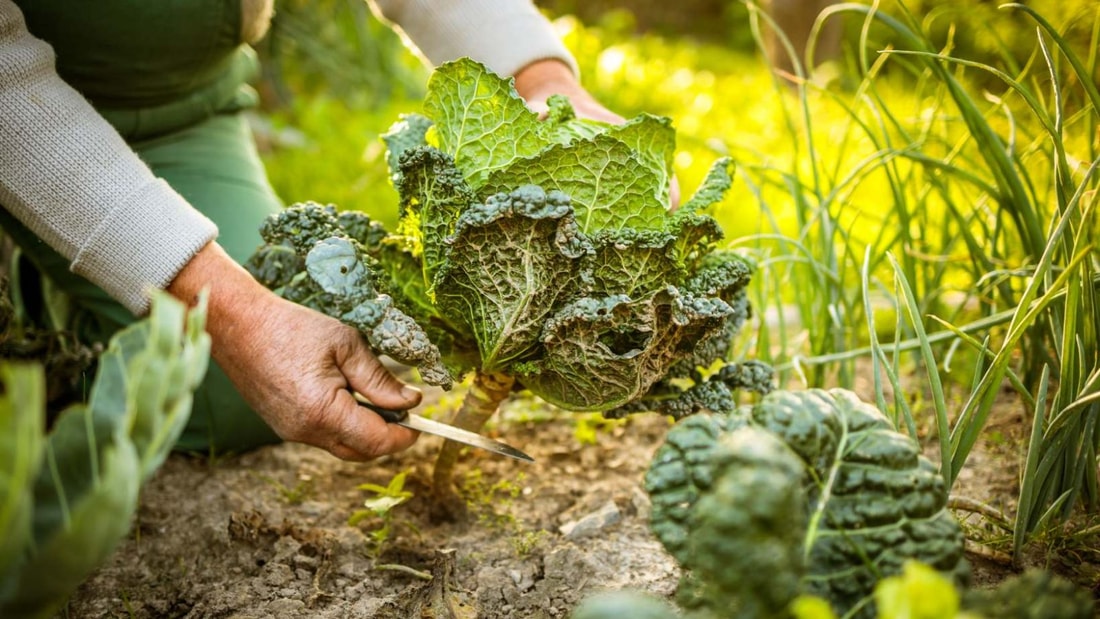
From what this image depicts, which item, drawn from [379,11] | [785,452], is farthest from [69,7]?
[785,452]

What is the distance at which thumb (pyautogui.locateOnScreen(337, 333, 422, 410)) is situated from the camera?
1.42 meters

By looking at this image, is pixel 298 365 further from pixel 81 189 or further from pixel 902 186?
pixel 902 186

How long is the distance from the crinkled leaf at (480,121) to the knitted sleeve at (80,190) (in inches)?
19.6

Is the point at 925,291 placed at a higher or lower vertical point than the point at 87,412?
higher

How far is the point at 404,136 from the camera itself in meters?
1.51

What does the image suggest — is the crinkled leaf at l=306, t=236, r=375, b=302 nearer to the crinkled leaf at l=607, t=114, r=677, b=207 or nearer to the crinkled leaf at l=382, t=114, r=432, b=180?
the crinkled leaf at l=382, t=114, r=432, b=180

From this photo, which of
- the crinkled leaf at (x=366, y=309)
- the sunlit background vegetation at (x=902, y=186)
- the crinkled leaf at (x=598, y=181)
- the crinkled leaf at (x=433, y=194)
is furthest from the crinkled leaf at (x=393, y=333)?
the sunlit background vegetation at (x=902, y=186)

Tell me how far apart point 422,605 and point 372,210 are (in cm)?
213

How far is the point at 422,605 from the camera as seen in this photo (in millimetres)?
1399

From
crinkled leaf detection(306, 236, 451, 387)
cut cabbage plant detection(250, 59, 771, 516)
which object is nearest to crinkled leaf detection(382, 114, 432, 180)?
cut cabbage plant detection(250, 59, 771, 516)

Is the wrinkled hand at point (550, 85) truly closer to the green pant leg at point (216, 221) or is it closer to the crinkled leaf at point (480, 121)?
the crinkled leaf at point (480, 121)

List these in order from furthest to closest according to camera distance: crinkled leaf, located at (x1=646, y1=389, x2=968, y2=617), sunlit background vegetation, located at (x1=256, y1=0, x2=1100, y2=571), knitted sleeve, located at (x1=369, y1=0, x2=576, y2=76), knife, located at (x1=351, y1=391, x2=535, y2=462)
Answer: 1. knitted sleeve, located at (x1=369, y1=0, x2=576, y2=76)
2. knife, located at (x1=351, y1=391, x2=535, y2=462)
3. sunlit background vegetation, located at (x1=256, y1=0, x2=1100, y2=571)
4. crinkled leaf, located at (x1=646, y1=389, x2=968, y2=617)

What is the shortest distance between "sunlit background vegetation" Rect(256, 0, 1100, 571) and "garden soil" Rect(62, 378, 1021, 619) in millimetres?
251

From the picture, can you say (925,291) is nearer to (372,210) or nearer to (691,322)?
(691,322)
